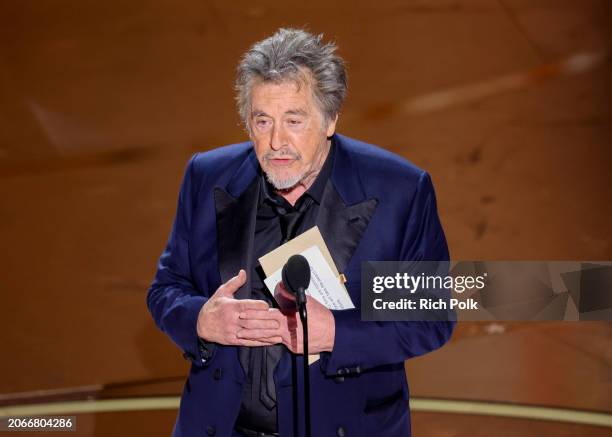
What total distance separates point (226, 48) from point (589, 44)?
5.26ft

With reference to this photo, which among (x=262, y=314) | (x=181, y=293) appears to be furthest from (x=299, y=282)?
(x=181, y=293)

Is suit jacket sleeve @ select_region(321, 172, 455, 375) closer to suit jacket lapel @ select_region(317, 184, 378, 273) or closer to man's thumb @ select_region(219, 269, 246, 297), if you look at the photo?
suit jacket lapel @ select_region(317, 184, 378, 273)

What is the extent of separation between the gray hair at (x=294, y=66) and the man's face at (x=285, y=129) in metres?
0.02

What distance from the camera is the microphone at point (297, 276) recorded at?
1526 millimetres

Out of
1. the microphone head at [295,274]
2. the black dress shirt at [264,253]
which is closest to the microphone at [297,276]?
the microphone head at [295,274]

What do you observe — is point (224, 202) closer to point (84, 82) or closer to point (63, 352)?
point (63, 352)

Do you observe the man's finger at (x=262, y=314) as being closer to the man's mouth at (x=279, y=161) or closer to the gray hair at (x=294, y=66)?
the man's mouth at (x=279, y=161)

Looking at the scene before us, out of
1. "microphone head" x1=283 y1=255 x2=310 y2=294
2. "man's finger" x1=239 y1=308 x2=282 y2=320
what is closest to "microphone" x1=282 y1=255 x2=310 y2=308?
"microphone head" x1=283 y1=255 x2=310 y2=294

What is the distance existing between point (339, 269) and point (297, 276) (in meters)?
0.39

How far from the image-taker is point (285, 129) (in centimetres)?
188

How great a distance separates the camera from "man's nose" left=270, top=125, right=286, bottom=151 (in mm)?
1866

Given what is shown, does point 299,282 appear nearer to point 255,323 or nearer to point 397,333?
point 255,323

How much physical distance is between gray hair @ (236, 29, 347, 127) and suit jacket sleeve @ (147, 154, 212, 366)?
0.26 m

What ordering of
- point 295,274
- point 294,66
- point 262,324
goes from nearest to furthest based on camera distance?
1. point 295,274
2. point 262,324
3. point 294,66
